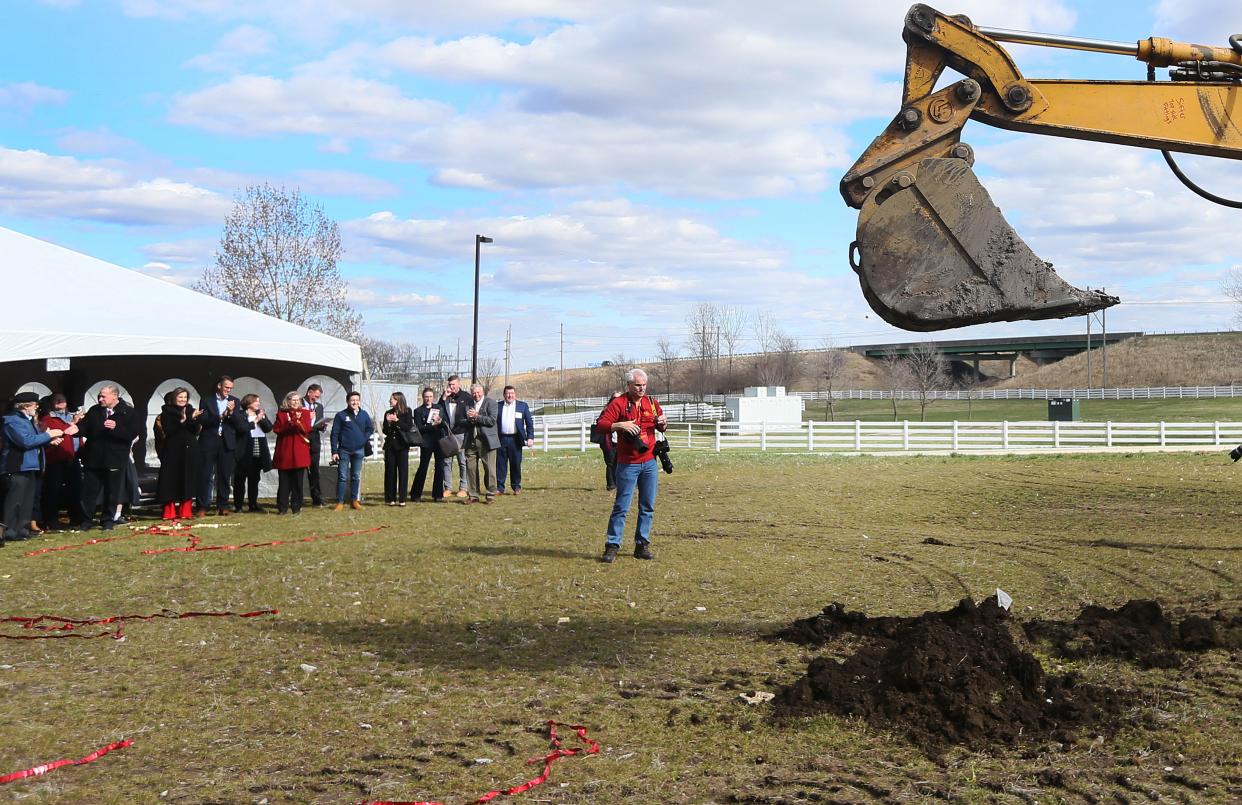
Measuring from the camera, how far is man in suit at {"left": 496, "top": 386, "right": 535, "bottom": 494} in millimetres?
18469

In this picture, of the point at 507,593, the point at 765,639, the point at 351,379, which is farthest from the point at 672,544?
the point at 351,379

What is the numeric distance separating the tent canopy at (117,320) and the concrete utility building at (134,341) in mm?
17

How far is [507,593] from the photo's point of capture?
930 centimetres

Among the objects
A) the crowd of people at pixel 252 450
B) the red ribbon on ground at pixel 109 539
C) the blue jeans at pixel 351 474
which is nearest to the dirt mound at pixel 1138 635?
the crowd of people at pixel 252 450

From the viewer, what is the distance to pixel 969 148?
6.80m

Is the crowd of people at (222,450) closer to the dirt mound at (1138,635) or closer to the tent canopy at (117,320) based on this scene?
the tent canopy at (117,320)

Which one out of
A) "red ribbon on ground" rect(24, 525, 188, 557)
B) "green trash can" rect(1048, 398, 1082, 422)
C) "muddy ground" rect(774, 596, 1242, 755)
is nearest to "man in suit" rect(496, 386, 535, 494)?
"red ribbon on ground" rect(24, 525, 188, 557)

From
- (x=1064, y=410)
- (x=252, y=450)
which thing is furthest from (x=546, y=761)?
(x=1064, y=410)

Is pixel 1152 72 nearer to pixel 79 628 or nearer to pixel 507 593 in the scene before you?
pixel 507 593

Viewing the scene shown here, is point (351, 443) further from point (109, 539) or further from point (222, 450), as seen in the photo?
point (109, 539)

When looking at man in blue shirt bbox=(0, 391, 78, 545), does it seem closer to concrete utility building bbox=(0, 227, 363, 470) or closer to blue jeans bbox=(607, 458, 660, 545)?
concrete utility building bbox=(0, 227, 363, 470)

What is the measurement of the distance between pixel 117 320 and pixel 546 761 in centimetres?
1297

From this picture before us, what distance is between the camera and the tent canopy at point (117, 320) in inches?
565

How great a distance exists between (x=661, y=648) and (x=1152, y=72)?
5.04 meters
